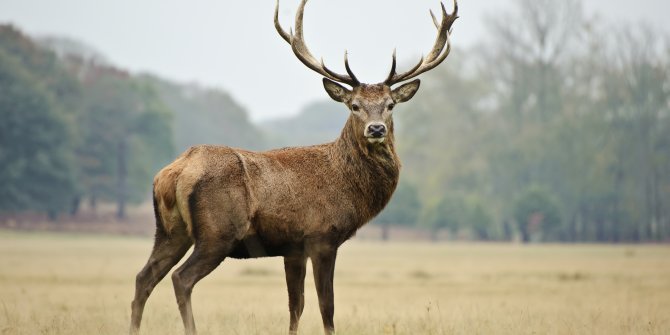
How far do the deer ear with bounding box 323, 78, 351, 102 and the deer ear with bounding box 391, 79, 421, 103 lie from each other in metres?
0.56

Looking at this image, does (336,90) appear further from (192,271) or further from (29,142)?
(29,142)

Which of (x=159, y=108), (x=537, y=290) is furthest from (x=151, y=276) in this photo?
(x=159, y=108)

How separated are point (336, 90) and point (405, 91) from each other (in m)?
0.85

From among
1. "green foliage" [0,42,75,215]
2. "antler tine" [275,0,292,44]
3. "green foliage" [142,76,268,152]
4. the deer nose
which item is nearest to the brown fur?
the deer nose

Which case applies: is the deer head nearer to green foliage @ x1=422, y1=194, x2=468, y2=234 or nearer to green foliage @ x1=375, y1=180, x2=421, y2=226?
green foliage @ x1=422, y1=194, x2=468, y2=234

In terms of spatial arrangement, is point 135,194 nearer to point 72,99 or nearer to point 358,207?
point 72,99

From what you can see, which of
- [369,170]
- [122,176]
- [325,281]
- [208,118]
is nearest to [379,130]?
[369,170]

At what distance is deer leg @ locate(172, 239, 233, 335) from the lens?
9453 millimetres

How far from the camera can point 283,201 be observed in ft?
33.2

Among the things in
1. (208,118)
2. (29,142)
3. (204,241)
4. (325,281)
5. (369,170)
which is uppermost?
(369,170)

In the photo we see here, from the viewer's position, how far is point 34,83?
60688 mm

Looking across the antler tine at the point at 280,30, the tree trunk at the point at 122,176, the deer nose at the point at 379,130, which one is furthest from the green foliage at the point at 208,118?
the deer nose at the point at 379,130

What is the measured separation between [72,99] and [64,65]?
4899mm

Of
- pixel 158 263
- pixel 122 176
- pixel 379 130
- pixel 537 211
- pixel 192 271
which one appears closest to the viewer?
pixel 192 271
